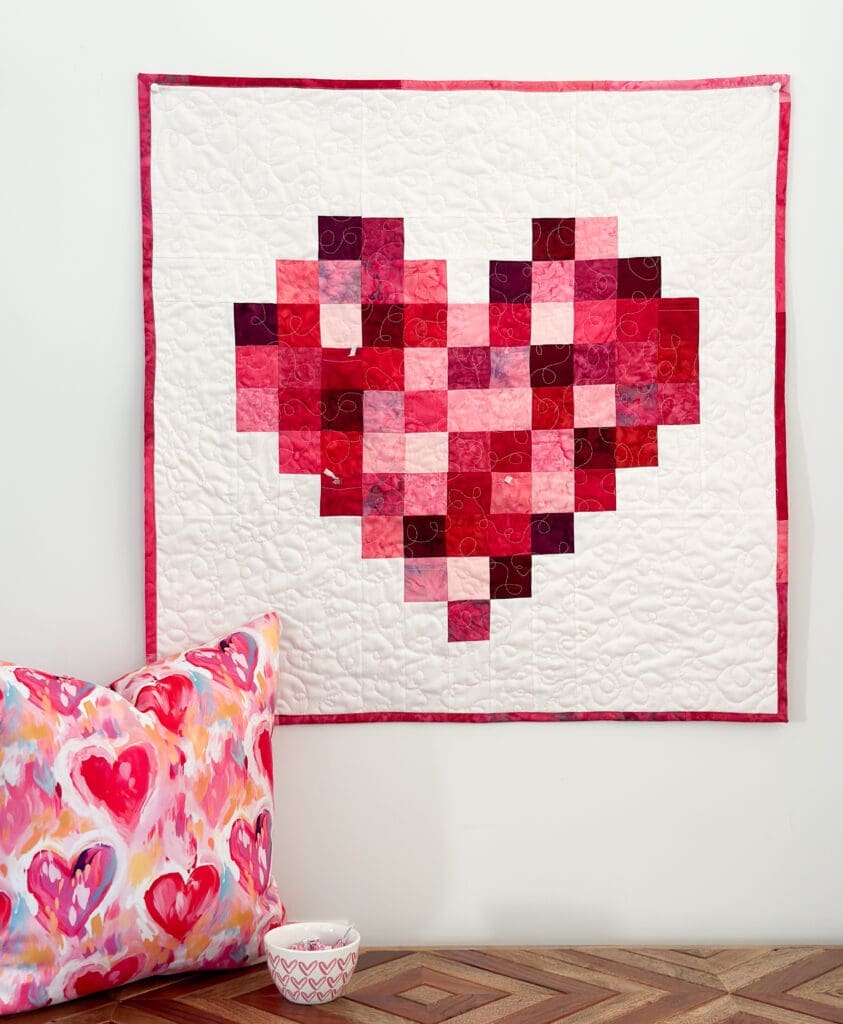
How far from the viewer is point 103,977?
1.24 metres

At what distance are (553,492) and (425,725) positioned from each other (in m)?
0.39

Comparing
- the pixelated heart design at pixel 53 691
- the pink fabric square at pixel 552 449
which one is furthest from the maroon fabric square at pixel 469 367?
the pixelated heart design at pixel 53 691

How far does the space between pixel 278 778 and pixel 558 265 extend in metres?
0.86

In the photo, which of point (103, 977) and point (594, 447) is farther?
point (594, 447)

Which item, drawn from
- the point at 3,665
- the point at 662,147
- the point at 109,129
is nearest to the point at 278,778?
the point at 3,665

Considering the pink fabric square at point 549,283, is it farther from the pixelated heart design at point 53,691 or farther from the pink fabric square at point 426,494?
the pixelated heart design at point 53,691

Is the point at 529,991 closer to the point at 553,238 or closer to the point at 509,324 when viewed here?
the point at 509,324

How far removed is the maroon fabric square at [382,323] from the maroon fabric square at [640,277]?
326 millimetres

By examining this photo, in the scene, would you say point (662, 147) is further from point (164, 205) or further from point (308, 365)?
point (164, 205)

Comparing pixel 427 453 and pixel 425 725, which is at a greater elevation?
pixel 427 453

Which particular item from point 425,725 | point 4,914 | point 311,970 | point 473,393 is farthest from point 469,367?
point 4,914

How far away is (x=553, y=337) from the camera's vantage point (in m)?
1.48

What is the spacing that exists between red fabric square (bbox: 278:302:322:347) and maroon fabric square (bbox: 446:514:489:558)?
333 millimetres

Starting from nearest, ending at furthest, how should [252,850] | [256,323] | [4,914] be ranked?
1. [4,914]
2. [252,850]
3. [256,323]
